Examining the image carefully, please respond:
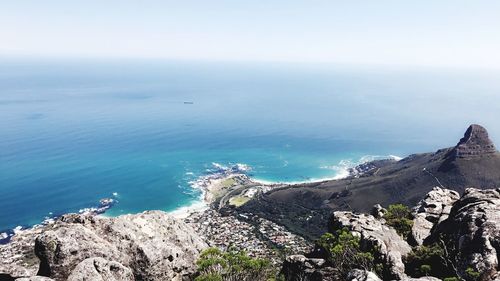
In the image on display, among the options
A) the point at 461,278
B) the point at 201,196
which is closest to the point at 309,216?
the point at 201,196

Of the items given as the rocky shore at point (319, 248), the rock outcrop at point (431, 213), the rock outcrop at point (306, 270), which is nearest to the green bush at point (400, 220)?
the rocky shore at point (319, 248)

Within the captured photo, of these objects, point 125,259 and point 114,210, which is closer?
point 125,259

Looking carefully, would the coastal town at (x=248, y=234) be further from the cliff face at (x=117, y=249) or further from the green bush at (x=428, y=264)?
the cliff face at (x=117, y=249)

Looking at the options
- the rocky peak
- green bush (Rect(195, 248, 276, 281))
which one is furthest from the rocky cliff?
the rocky peak

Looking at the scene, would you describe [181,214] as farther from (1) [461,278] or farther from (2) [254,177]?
(1) [461,278]

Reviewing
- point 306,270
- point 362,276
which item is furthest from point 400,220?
point 362,276
